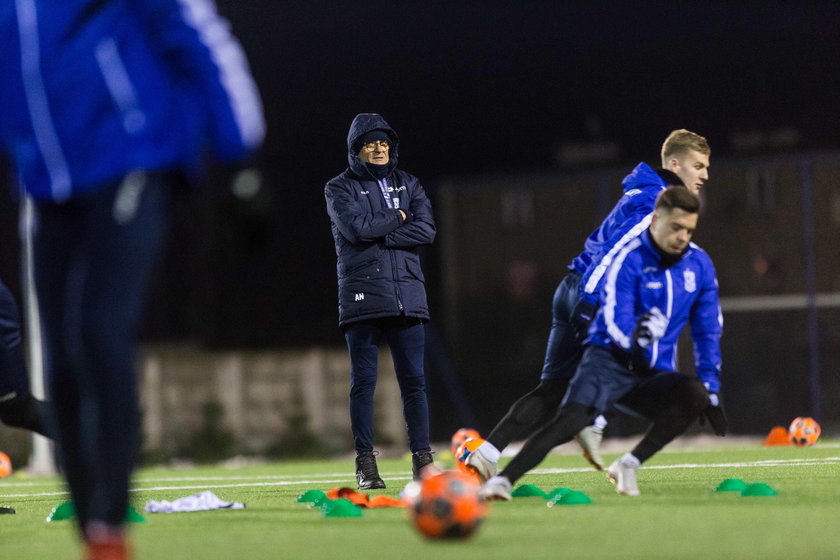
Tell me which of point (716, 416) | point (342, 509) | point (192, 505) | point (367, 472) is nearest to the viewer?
Answer: point (342, 509)

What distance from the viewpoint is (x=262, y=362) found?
14289 millimetres

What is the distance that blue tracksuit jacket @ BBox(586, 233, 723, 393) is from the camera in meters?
5.48

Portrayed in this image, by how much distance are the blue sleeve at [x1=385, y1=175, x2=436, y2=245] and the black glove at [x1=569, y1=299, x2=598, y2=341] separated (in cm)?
111

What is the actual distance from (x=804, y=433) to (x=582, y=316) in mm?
5113

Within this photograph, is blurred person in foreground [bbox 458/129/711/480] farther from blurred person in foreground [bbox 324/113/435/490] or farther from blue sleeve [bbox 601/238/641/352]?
blurred person in foreground [bbox 324/113/435/490]

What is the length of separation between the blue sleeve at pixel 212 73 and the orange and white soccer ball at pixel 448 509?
3.60 feet

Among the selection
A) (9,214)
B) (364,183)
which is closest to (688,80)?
(9,214)

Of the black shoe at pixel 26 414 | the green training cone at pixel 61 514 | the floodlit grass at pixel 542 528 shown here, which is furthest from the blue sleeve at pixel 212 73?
the black shoe at pixel 26 414

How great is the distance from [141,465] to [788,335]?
18.5ft

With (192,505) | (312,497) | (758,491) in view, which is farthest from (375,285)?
(758,491)

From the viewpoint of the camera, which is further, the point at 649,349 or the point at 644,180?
the point at 644,180

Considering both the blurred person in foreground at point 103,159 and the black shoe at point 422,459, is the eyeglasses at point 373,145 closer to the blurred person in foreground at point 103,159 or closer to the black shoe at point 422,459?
the black shoe at point 422,459

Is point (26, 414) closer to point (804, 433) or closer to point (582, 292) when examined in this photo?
point (582, 292)

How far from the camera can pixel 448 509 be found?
3984 millimetres
